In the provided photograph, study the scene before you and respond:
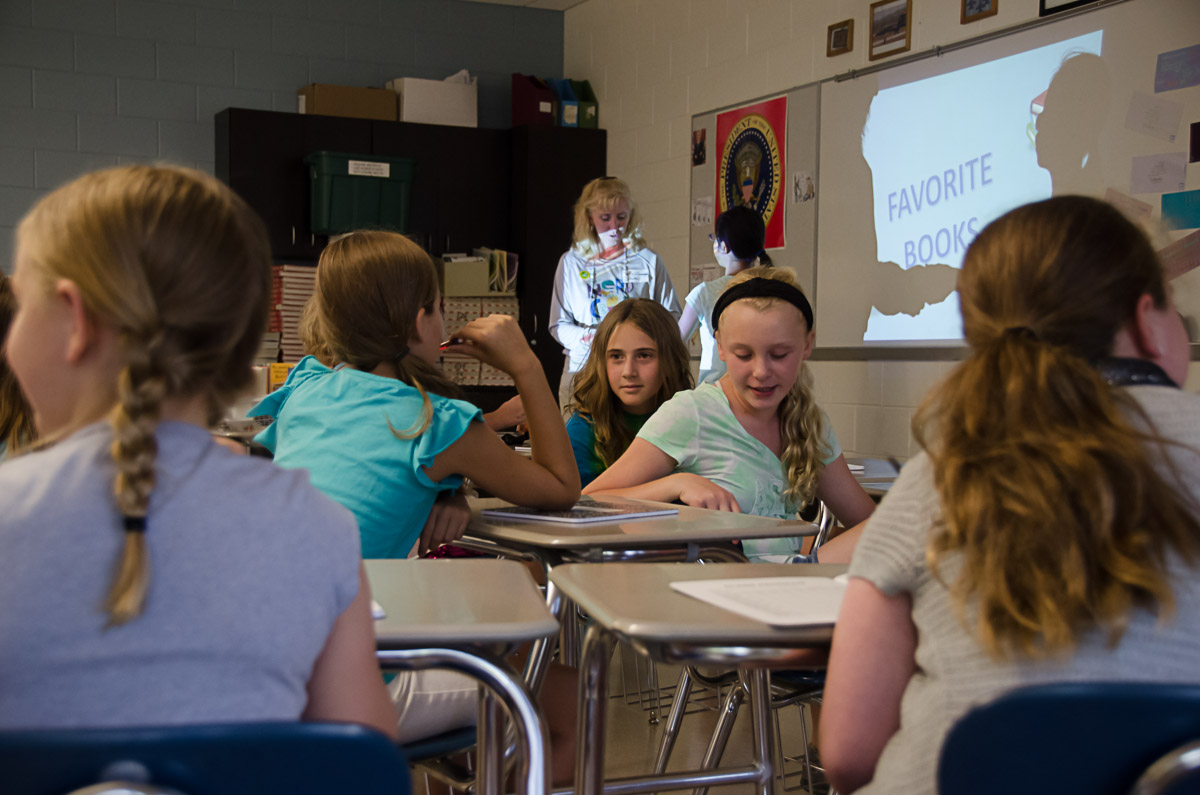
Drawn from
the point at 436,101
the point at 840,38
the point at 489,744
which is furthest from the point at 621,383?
the point at 436,101

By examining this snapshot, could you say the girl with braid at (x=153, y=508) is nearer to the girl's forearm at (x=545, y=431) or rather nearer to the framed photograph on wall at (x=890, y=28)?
the girl's forearm at (x=545, y=431)

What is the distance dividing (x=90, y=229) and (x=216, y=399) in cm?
15

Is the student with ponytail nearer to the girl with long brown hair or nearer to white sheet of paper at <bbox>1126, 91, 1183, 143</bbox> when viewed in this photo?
the girl with long brown hair

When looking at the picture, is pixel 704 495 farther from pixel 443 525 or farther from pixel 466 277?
pixel 466 277

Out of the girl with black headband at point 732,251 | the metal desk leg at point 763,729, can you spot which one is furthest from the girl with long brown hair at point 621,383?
the girl with black headband at point 732,251

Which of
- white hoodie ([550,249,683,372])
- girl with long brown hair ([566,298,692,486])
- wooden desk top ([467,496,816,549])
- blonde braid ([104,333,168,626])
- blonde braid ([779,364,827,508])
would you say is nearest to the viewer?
blonde braid ([104,333,168,626])

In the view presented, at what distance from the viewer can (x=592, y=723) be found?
1.25 meters

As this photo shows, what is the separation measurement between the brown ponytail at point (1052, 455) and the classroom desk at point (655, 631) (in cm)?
19

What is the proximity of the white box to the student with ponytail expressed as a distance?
17.8 feet

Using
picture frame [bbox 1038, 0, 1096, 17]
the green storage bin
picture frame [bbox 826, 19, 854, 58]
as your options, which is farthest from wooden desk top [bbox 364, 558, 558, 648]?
the green storage bin

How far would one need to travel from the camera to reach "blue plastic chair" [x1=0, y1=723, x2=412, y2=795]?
23.2 inches

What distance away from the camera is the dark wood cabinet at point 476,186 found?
18.9 ft

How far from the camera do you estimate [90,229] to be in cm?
77

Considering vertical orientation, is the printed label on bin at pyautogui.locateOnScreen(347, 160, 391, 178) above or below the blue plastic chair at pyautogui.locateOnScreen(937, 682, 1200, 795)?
above
